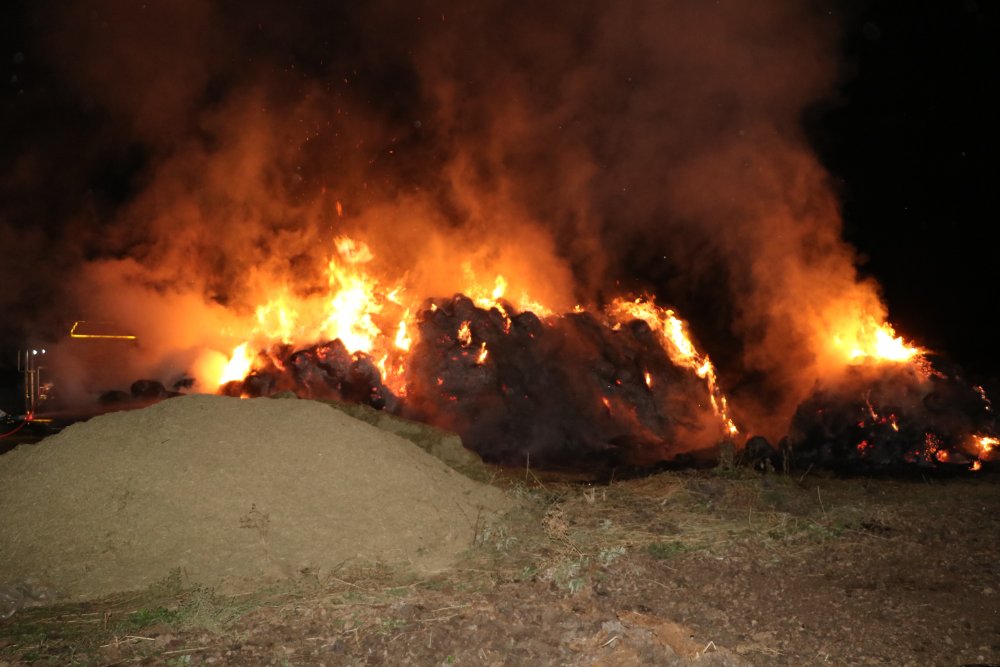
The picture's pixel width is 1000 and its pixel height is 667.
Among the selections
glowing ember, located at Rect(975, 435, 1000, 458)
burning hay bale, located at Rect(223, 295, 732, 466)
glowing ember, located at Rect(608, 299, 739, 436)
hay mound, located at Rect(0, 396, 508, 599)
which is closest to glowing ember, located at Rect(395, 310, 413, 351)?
burning hay bale, located at Rect(223, 295, 732, 466)

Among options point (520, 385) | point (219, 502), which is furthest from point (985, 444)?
point (219, 502)

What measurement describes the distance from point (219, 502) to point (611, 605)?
3.41 metres

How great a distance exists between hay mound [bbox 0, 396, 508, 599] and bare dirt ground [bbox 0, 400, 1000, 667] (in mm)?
273

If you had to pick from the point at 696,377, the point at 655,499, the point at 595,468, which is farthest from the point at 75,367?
the point at 655,499

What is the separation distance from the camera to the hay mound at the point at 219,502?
5.83 metres

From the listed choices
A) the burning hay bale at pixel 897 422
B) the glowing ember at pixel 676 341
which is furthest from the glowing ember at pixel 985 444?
the glowing ember at pixel 676 341

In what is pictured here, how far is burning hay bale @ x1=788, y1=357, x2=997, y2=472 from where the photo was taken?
46.3ft

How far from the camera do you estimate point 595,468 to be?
13625mm

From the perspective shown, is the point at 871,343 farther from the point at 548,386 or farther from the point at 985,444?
the point at 548,386

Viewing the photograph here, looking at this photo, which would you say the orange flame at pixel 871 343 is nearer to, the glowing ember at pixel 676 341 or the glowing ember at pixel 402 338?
the glowing ember at pixel 676 341

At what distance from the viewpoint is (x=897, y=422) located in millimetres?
14500

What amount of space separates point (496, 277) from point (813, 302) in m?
8.34

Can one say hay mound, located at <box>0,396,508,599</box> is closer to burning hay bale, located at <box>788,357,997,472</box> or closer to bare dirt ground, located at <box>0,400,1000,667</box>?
bare dirt ground, located at <box>0,400,1000,667</box>

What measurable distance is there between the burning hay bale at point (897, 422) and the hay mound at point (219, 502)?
31.1 ft
